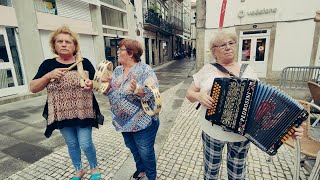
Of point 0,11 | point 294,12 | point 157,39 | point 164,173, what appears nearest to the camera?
point 164,173

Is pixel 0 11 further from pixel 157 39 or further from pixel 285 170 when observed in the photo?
pixel 157 39

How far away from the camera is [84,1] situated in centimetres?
965

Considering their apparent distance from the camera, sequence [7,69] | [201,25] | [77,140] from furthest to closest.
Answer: [201,25] → [7,69] → [77,140]

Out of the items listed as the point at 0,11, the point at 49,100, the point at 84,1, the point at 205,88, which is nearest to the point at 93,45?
the point at 84,1

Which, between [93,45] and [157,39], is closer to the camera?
[93,45]

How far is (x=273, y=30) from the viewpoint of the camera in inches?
392

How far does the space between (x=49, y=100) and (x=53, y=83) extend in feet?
0.72

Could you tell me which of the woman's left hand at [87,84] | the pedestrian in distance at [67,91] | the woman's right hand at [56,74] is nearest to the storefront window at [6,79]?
the pedestrian in distance at [67,91]

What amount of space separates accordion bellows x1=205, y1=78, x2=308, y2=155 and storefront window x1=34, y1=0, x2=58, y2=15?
8.67 metres

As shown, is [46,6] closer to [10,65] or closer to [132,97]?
[10,65]

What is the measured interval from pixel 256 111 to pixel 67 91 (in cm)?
190

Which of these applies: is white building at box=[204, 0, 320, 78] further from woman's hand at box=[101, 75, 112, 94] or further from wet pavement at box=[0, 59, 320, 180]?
woman's hand at box=[101, 75, 112, 94]

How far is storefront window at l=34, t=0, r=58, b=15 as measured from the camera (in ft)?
25.2

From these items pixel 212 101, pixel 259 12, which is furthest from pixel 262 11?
pixel 212 101
